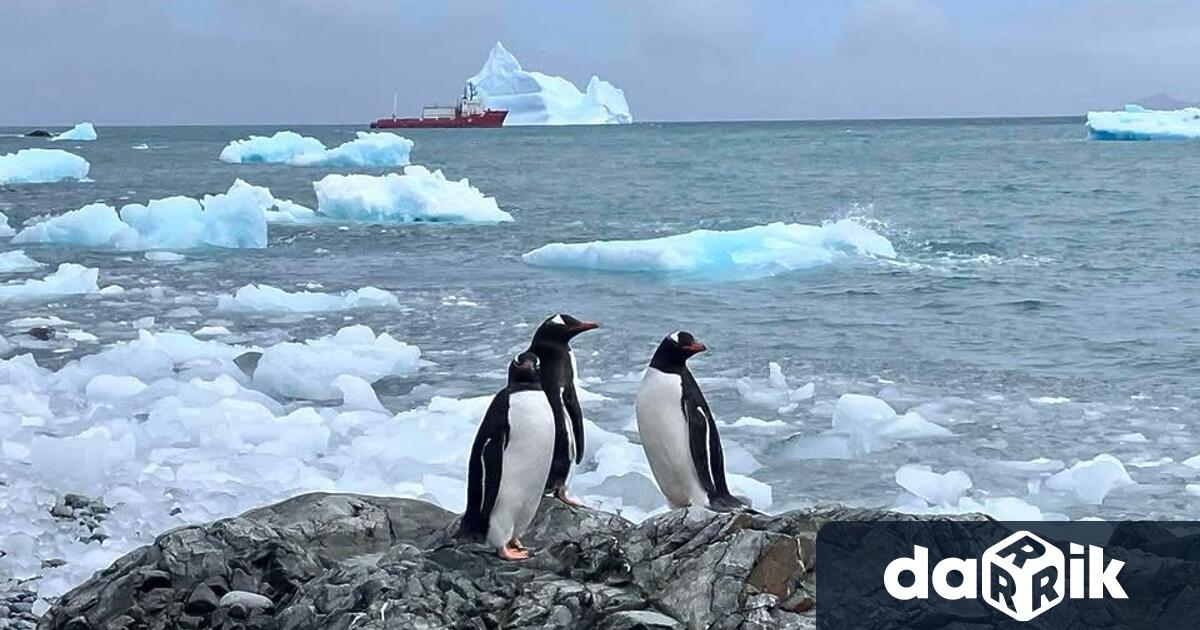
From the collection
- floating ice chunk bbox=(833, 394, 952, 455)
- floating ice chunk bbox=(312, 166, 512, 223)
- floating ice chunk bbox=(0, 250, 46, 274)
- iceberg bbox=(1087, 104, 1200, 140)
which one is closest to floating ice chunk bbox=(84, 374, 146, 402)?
floating ice chunk bbox=(833, 394, 952, 455)

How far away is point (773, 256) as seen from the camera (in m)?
17.5

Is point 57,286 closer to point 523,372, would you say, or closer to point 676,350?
point 676,350

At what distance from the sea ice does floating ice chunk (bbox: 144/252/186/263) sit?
524cm

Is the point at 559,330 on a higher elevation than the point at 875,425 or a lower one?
higher

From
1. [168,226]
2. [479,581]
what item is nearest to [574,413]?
[479,581]

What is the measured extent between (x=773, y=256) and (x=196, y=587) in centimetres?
1368

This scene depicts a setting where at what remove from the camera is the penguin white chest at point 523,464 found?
4.64 metres

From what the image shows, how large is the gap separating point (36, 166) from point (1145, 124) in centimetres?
3808

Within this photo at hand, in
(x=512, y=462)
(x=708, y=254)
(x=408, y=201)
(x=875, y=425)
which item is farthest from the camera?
(x=408, y=201)

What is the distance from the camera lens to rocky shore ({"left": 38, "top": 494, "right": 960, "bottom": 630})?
3928 mm

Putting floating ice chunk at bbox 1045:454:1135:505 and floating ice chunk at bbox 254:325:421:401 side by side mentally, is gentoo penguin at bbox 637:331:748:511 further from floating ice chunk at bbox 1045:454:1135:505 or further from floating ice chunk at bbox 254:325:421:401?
floating ice chunk at bbox 254:325:421:401

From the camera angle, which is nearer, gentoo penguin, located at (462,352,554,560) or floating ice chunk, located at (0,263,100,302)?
gentoo penguin, located at (462,352,554,560)

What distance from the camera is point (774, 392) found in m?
9.97

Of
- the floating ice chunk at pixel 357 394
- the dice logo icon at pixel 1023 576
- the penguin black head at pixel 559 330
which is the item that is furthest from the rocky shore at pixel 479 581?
the floating ice chunk at pixel 357 394
